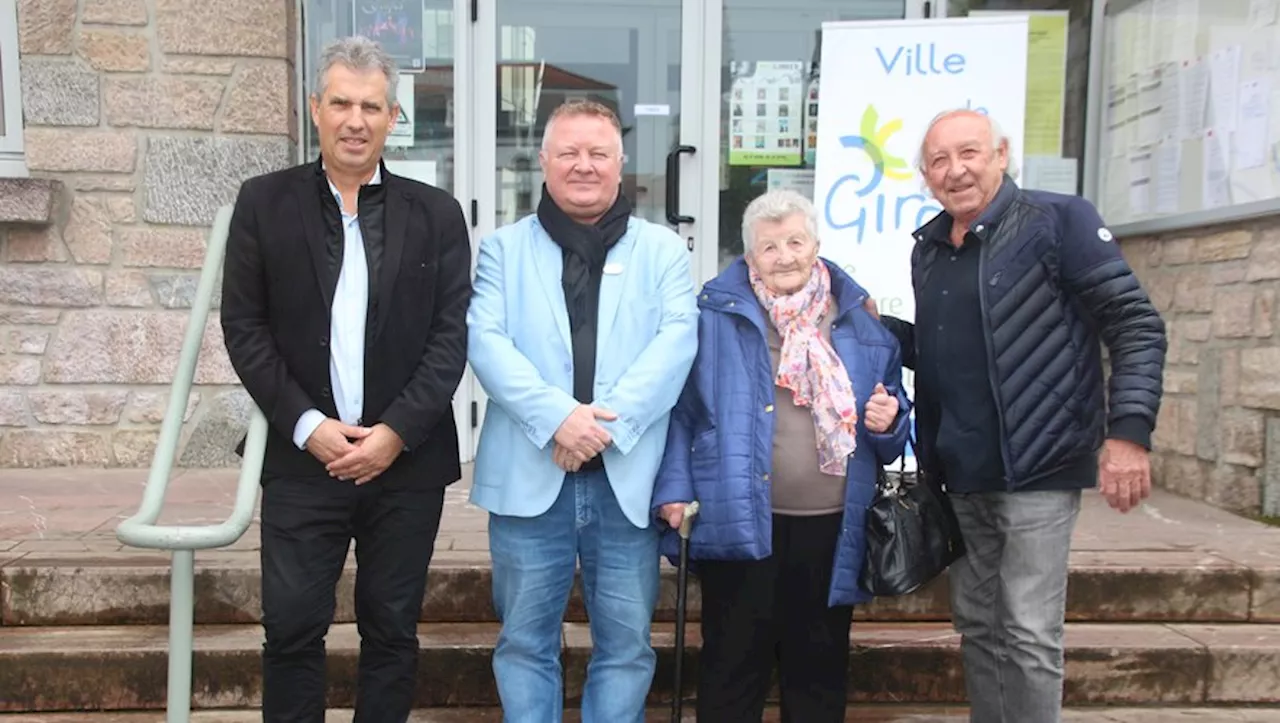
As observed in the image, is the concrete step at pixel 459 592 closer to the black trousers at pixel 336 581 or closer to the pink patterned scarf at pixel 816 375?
the black trousers at pixel 336 581

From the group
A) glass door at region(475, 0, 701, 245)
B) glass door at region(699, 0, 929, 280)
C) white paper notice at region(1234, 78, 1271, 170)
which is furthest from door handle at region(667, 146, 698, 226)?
white paper notice at region(1234, 78, 1271, 170)

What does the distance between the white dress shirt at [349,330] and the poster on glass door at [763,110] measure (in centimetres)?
279

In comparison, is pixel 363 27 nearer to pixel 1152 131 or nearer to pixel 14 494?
pixel 14 494

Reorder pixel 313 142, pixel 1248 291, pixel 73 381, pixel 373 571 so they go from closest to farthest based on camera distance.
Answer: pixel 373 571
pixel 1248 291
pixel 73 381
pixel 313 142

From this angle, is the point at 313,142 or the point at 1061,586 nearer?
the point at 1061,586

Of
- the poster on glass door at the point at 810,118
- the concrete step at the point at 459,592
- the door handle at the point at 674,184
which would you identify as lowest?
the concrete step at the point at 459,592

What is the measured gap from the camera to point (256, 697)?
9.27 ft

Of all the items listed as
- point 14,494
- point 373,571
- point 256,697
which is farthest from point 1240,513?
point 14,494

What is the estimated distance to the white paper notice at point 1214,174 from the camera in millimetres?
3883

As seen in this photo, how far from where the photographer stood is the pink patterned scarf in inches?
86.0

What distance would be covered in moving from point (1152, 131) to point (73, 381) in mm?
4859

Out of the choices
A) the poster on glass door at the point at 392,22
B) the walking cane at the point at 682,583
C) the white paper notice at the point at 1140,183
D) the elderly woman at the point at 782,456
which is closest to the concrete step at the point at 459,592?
the walking cane at the point at 682,583

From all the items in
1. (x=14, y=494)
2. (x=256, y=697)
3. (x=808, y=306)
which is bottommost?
(x=256, y=697)

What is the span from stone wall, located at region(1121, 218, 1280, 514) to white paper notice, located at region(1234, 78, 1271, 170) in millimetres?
247
